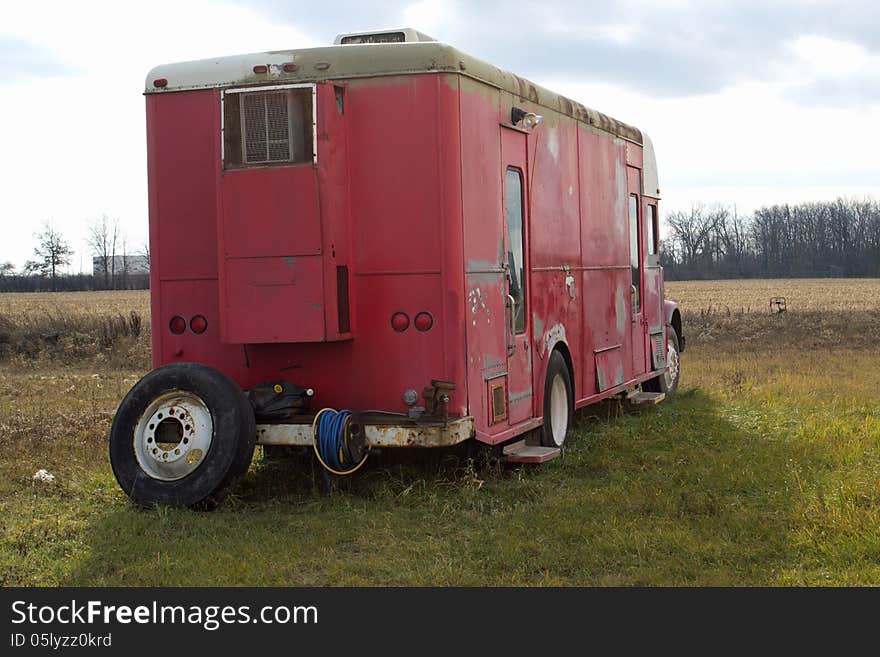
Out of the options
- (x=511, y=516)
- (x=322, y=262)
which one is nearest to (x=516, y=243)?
(x=322, y=262)

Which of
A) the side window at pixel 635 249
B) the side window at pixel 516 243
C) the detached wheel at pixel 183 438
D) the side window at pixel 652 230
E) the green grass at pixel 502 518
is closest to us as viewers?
the green grass at pixel 502 518

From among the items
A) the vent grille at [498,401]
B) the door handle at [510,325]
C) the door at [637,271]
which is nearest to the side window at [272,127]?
the door handle at [510,325]

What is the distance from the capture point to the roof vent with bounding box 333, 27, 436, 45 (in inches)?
336

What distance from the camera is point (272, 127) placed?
7570 millimetres

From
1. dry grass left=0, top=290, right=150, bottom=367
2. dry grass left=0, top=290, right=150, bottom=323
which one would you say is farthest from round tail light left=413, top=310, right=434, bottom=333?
dry grass left=0, top=290, right=150, bottom=323

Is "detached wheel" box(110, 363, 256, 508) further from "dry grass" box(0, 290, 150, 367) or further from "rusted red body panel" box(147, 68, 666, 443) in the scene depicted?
"dry grass" box(0, 290, 150, 367)

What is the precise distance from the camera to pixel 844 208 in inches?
3939

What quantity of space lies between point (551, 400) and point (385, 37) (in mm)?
3242

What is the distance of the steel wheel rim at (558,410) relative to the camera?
9.53 meters

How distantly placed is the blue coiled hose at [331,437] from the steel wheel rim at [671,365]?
697 cm

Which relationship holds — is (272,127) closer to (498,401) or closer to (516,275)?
(516,275)

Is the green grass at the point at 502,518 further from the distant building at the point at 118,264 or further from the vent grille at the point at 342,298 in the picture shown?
the distant building at the point at 118,264

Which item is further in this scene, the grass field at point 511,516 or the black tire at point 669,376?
the black tire at point 669,376

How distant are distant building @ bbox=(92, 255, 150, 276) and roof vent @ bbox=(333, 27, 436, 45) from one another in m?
78.5
